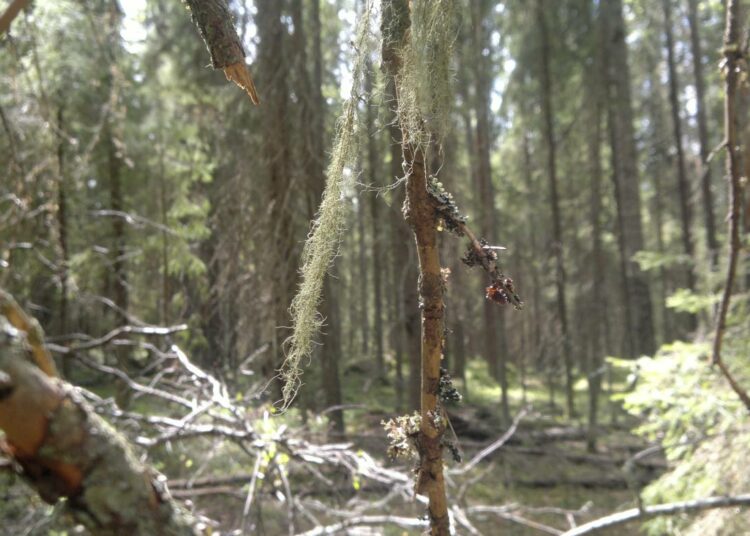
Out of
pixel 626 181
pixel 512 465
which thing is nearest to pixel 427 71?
pixel 512 465

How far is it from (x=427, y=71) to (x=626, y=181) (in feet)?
37.3

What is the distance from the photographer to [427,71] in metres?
0.88

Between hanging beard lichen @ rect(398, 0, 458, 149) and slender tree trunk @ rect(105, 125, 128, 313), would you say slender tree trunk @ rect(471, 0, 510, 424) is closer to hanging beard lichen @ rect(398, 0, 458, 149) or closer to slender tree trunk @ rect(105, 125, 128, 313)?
slender tree trunk @ rect(105, 125, 128, 313)

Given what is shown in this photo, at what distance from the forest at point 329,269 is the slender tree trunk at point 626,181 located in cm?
7

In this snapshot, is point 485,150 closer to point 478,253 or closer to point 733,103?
point 733,103

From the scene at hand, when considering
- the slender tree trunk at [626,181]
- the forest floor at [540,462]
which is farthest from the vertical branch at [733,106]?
the slender tree trunk at [626,181]

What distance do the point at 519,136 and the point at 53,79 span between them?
1103cm

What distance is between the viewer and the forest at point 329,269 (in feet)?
2.99

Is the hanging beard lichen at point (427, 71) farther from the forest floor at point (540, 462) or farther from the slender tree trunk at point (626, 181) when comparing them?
the slender tree trunk at point (626, 181)

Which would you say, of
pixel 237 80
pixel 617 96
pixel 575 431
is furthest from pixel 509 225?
pixel 237 80

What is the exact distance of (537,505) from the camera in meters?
8.04

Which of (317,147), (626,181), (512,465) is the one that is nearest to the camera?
(317,147)

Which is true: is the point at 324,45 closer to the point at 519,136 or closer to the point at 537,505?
the point at 519,136

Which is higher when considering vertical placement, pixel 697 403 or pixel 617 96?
pixel 617 96
